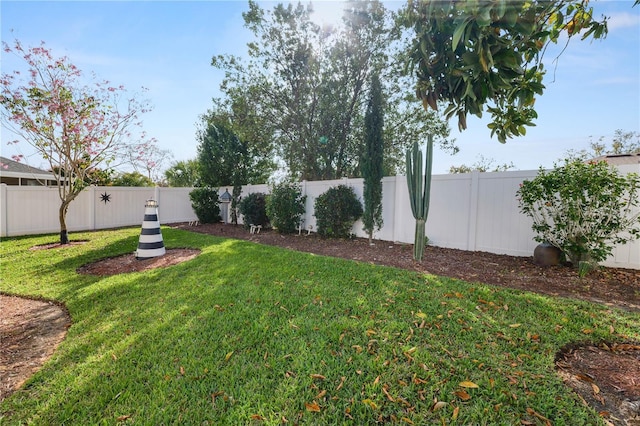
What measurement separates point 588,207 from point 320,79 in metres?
8.46

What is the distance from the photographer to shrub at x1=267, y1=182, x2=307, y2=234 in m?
8.55

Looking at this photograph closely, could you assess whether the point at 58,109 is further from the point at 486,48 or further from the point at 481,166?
the point at 481,166

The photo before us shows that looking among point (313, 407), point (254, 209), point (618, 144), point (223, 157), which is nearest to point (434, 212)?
point (313, 407)

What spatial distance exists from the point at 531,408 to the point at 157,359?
2.84 m

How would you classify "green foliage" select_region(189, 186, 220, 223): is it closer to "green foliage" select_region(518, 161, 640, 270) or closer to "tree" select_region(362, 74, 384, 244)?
"tree" select_region(362, 74, 384, 244)

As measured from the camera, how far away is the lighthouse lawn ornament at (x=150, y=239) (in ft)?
19.2

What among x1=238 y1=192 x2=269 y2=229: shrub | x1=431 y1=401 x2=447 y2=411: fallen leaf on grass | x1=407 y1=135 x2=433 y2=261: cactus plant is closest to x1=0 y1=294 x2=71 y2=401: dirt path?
x1=431 y1=401 x2=447 y2=411: fallen leaf on grass

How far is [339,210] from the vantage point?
7.54 meters

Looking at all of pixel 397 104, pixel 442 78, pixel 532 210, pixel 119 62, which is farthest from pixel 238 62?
pixel 532 210

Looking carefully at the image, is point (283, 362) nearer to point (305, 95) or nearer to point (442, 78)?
point (442, 78)

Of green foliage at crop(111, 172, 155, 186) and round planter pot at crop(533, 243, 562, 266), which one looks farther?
green foliage at crop(111, 172, 155, 186)

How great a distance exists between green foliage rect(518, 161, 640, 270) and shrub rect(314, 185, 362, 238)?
3.96 metres

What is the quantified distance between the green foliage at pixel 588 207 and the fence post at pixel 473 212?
115 centimetres

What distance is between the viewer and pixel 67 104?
673 centimetres
